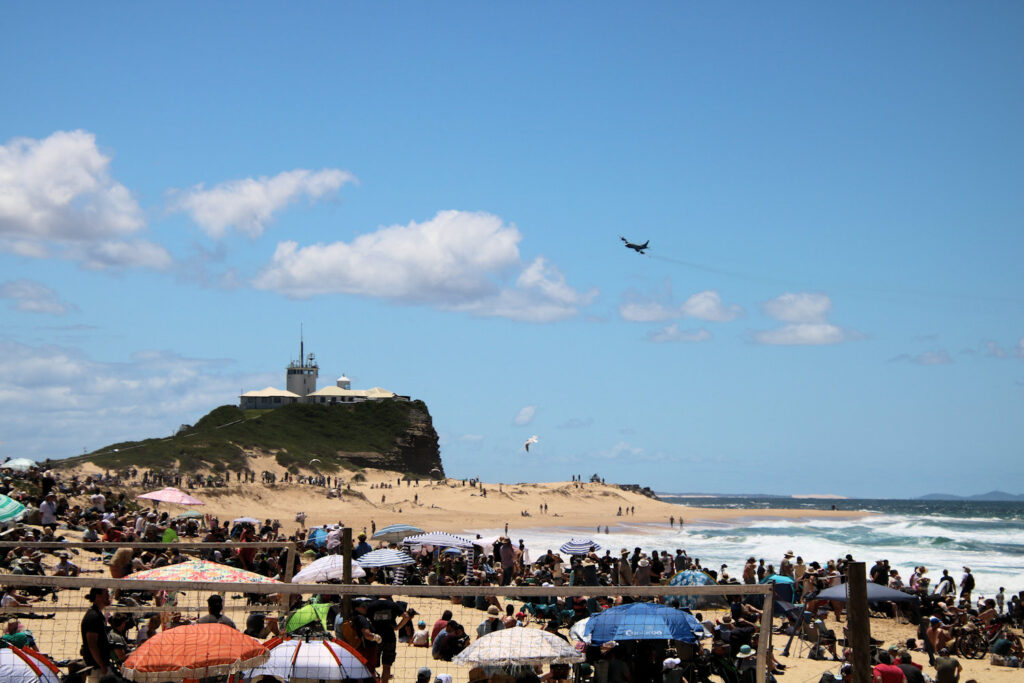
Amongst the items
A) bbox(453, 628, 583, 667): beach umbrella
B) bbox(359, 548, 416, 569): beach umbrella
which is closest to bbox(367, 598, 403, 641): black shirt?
bbox(453, 628, 583, 667): beach umbrella

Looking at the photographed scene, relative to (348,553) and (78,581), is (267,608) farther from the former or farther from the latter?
(78,581)

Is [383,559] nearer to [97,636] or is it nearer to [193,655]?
[97,636]

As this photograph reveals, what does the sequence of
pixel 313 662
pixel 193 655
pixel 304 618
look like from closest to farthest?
1. pixel 193 655
2. pixel 313 662
3. pixel 304 618

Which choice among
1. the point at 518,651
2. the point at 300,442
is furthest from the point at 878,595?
the point at 300,442

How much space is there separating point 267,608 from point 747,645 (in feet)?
18.3

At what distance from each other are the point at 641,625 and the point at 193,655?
190 inches

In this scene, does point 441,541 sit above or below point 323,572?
below

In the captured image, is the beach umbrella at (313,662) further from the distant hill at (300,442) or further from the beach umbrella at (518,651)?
the distant hill at (300,442)

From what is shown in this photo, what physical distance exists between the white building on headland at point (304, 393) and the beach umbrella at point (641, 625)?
89.2m

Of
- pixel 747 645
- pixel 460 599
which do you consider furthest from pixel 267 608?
pixel 460 599

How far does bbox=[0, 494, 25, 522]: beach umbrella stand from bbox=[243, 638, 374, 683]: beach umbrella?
11384mm

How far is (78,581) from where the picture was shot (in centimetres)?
716

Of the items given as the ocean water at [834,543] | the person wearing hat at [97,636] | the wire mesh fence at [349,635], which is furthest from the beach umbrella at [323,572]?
the ocean water at [834,543]

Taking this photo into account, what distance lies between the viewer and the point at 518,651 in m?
8.84
